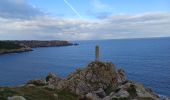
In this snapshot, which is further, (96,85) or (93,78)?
(93,78)

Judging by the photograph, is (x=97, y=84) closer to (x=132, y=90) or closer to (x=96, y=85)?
(x=96, y=85)

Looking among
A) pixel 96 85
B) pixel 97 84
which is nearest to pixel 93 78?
pixel 97 84

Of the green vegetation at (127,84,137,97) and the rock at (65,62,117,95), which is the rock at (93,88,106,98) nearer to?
the rock at (65,62,117,95)

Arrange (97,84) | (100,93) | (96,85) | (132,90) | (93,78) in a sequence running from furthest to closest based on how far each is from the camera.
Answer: (93,78)
(97,84)
(96,85)
(100,93)
(132,90)

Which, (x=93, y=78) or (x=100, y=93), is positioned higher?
(x=93, y=78)

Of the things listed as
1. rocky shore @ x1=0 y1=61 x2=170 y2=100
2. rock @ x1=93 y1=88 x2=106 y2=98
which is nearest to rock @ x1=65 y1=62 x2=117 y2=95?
rocky shore @ x1=0 y1=61 x2=170 y2=100

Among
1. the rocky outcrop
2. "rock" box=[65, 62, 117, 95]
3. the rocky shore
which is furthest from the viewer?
"rock" box=[65, 62, 117, 95]

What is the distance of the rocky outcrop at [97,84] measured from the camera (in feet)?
197

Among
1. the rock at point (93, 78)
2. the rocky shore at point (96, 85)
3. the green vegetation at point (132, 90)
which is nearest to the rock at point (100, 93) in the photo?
the rocky shore at point (96, 85)

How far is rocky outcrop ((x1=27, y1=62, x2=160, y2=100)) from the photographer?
197 ft

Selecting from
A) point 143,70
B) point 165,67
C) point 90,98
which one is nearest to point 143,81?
point 143,70

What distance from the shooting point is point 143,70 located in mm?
126312

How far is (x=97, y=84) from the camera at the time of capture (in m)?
66.7

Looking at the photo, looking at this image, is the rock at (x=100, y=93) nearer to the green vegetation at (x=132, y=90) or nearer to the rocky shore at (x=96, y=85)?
the rocky shore at (x=96, y=85)
